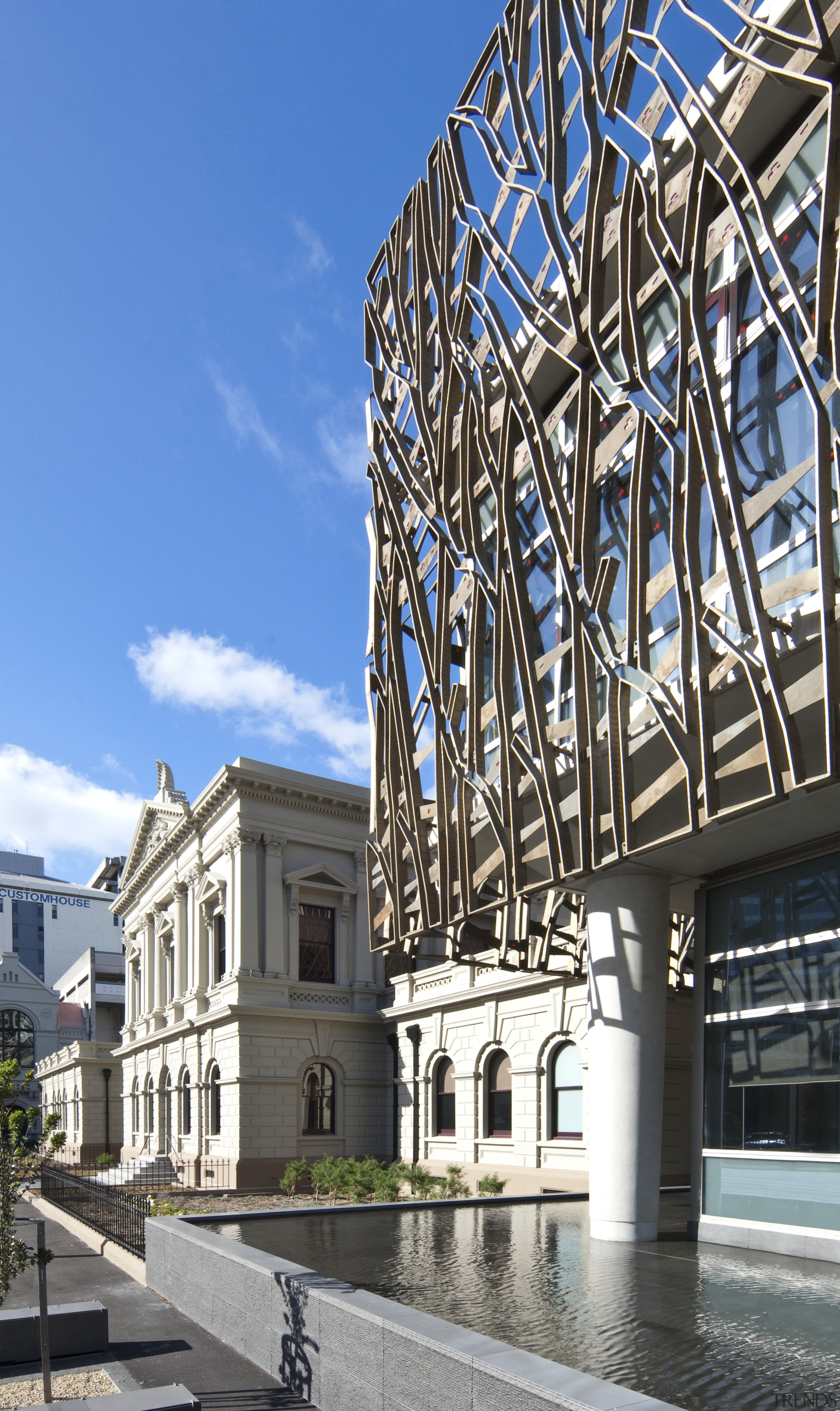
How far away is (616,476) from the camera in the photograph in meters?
15.4

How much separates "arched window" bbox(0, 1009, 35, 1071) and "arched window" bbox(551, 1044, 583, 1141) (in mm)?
77332

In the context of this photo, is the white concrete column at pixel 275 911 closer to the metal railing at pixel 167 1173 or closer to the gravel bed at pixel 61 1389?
the metal railing at pixel 167 1173

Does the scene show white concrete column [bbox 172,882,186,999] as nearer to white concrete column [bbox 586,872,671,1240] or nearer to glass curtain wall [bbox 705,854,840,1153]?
white concrete column [bbox 586,872,671,1240]

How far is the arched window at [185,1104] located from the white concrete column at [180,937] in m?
3.42

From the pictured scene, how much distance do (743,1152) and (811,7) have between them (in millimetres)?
13036

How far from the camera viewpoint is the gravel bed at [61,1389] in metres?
10.1

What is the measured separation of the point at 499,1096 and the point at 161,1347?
18451mm

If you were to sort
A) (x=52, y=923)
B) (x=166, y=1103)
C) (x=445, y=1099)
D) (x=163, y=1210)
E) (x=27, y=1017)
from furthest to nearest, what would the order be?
1. (x=52, y=923)
2. (x=27, y=1017)
3. (x=166, y=1103)
4. (x=445, y=1099)
5. (x=163, y=1210)

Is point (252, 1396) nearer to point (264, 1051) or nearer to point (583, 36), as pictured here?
point (583, 36)

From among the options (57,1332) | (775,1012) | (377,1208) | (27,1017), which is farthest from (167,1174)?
(27,1017)

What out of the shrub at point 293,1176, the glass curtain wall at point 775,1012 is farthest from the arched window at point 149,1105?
the glass curtain wall at point 775,1012

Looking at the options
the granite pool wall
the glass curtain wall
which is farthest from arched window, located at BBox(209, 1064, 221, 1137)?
the glass curtain wall

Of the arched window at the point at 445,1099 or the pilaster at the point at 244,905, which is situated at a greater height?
the pilaster at the point at 244,905

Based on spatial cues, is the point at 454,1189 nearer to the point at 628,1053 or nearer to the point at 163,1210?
the point at 163,1210
